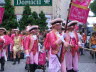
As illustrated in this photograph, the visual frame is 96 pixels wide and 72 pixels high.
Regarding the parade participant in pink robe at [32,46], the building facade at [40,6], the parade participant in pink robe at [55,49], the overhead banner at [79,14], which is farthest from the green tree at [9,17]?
the parade participant in pink robe at [55,49]

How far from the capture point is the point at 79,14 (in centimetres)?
917

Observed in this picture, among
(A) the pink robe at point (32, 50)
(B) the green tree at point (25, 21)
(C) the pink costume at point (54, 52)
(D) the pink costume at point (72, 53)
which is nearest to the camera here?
(C) the pink costume at point (54, 52)

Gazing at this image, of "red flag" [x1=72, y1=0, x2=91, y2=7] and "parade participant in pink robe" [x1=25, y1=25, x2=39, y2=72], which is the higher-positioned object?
"red flag" [x1=72, y1=0, x2=91, y2=7]

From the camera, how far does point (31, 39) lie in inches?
442

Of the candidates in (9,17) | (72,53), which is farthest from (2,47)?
(9,17)

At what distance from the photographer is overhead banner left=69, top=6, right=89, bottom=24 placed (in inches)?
353

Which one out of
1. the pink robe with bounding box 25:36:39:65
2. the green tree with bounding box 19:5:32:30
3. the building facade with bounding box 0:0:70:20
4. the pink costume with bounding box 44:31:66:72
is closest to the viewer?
the pink costume with bounding box 44:31:66:72

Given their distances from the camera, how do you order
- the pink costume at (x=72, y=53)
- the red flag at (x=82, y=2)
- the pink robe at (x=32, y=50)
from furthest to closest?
1. the pink robe at (x=32, y=50)
2. the pink costume at (x=72, y=53)
3. the red flag at (x=82, y=2)

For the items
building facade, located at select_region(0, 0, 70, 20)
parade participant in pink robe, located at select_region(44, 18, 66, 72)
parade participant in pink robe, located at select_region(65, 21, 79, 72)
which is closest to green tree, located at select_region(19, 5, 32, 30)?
building facade, located at select_region(0, 0, 70, 20)

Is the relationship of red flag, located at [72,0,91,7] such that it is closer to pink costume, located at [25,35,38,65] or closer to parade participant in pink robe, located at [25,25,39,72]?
parade participant in pink robe, located at [25,25,39,72]

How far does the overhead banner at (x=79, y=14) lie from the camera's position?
896cm

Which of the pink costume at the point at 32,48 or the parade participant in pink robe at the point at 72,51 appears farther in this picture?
the pink costume at the point at 32,48

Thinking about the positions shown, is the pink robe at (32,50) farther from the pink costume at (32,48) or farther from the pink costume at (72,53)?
the pink costume at (72,53)

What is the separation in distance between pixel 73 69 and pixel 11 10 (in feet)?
50.6
